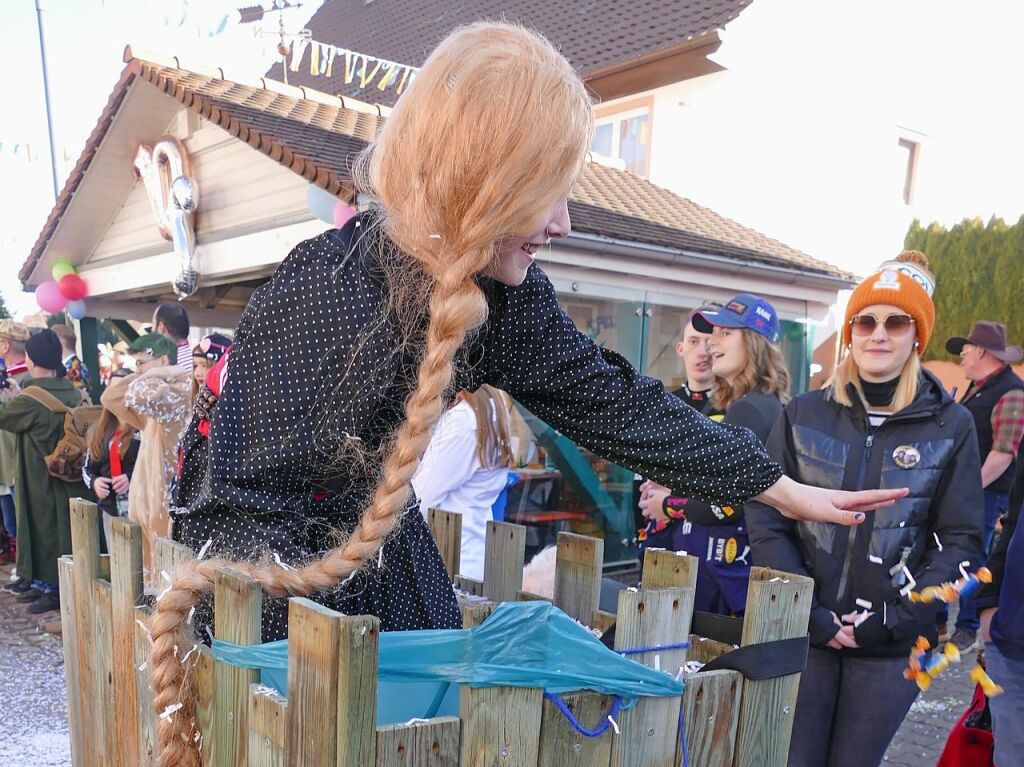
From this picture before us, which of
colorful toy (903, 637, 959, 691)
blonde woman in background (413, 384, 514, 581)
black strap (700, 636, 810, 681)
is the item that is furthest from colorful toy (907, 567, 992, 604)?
blonde woman in background (413, 384, 514, 581)

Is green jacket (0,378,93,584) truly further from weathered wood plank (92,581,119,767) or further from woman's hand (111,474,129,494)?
weathered wood plank (92,581,119,767)

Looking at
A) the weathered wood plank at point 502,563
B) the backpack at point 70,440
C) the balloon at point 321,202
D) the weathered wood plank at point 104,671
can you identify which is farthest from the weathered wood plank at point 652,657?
the backpack at point 70,440

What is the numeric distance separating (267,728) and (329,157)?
4.79m

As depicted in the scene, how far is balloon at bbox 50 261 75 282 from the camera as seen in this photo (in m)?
8.72

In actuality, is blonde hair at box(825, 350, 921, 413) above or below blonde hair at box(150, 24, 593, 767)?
below

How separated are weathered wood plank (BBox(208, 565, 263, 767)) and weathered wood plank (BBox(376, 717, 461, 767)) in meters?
0.25

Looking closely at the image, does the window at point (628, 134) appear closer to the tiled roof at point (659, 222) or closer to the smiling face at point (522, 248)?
the tiled roof at point (659, 222)

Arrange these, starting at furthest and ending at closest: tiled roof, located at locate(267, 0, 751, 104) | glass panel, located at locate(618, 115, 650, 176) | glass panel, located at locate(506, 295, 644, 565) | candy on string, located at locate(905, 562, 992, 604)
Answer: glass panel, located at locate(618, 115, 650, 176), tiled roof, located at locate(267, 0, 751, 104), glass panel, located at locate(506, 295, 644, 565), candy on string, located at locate(905, 562, 992, 604)

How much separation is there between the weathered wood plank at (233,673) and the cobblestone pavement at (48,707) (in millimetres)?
2803

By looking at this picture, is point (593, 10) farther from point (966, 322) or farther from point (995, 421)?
point (995, 421)

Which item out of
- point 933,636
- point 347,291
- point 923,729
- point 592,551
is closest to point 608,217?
point 923,729

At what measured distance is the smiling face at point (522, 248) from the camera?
4.00 feet

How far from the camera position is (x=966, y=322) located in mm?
12234

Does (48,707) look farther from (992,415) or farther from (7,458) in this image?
(992,415)
